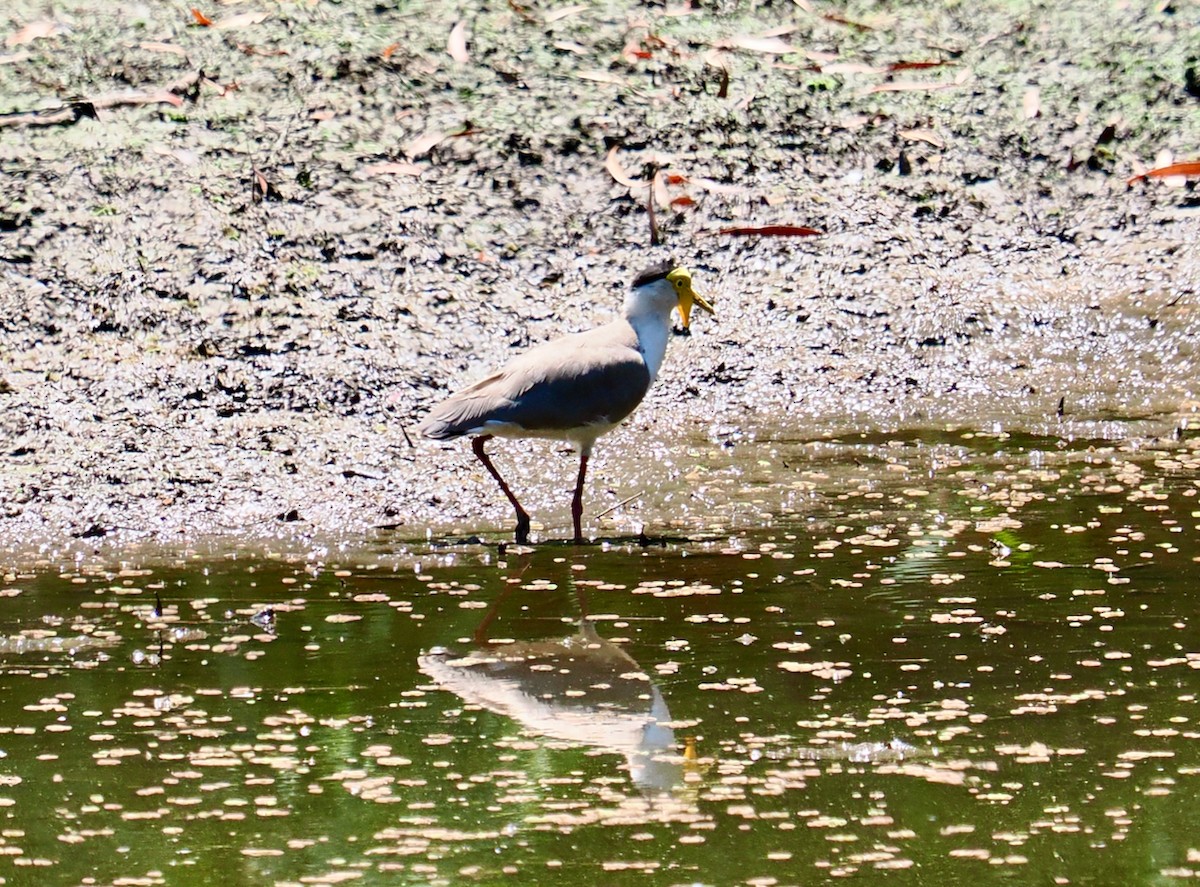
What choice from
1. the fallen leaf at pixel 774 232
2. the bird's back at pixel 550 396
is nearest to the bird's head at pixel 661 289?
the bird's back at pixel 550 396

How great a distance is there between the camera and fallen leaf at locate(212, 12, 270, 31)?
1148cm

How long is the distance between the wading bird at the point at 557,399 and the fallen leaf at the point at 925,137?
10.9 ft

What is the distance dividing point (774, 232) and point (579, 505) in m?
3.24

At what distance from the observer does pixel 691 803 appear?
487cm

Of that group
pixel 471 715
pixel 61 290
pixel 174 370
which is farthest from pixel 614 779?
pixel 61 290

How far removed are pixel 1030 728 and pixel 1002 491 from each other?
8.99ft

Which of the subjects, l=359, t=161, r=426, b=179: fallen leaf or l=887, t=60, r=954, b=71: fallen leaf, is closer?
l=359, t=161, r=426, b=179: fallen leaf

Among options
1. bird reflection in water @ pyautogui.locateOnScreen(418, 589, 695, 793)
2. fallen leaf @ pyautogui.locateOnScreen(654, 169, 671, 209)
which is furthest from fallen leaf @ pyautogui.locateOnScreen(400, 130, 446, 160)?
bird reflection in water @ pyautogui.locateOnScreen(418, 589, 695, 793)

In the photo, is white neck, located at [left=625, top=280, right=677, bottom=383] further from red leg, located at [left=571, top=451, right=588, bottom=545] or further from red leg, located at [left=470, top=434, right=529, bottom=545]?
red leg, located at [left=470, top=434, right=529, bottom=545]

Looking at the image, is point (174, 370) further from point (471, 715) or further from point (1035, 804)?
point (1035, 804)

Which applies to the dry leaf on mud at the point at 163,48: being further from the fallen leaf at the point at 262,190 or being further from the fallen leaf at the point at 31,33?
the fallen leaf at the point at 262,190

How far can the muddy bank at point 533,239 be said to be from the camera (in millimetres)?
8461

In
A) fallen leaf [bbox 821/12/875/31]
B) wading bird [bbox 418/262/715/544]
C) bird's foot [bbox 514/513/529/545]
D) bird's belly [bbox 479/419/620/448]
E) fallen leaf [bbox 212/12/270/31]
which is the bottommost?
bird's foot [bbox 514/513/529/545]

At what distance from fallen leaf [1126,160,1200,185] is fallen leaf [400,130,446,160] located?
13.2ft
